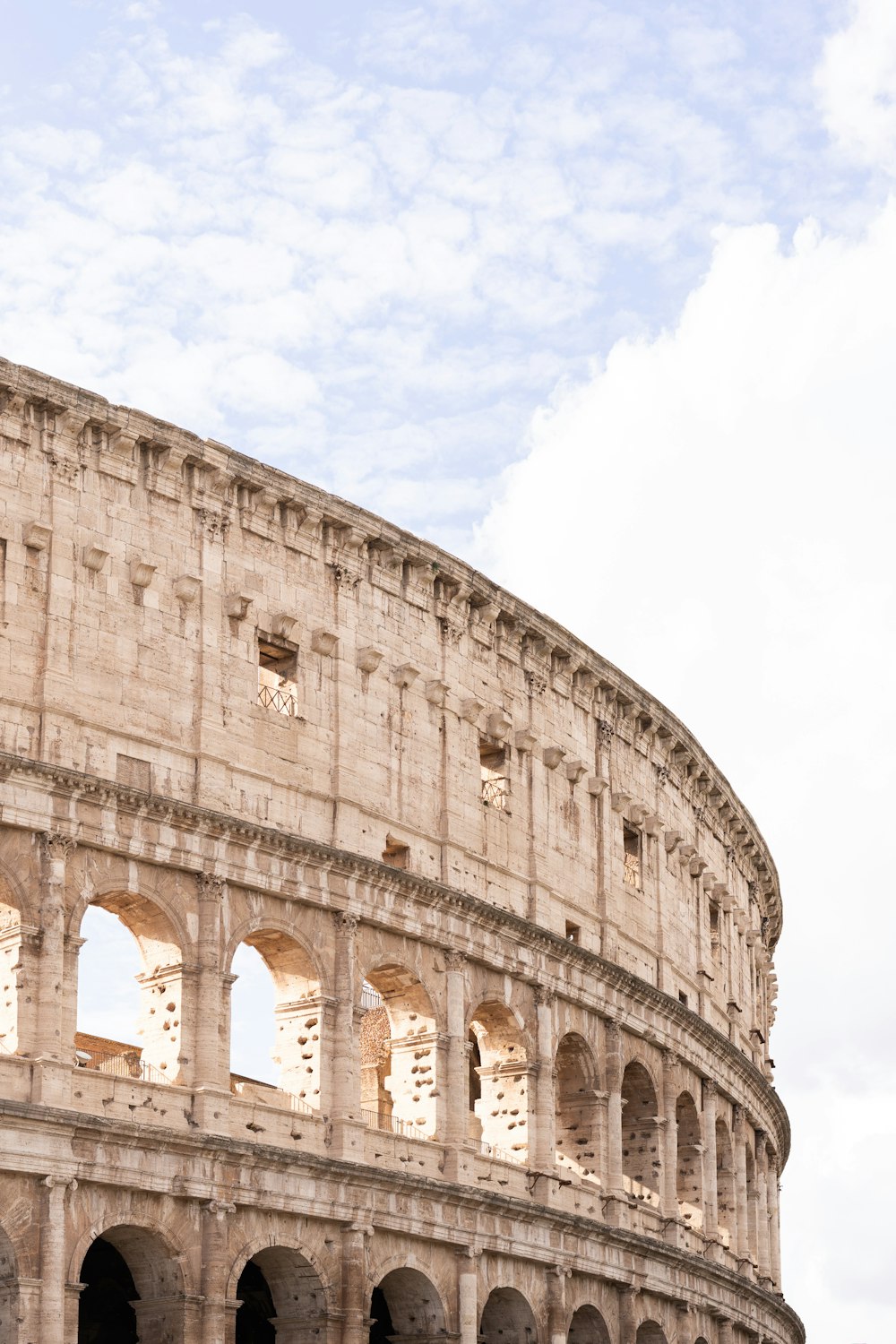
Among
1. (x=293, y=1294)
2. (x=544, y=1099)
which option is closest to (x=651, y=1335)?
(x=544, y=1099)

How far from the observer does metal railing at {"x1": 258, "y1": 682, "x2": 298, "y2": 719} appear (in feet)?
112

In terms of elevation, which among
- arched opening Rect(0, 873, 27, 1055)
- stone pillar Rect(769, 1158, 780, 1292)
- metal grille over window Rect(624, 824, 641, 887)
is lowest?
stone pillar Rect(769, 1158, 780, 1292)

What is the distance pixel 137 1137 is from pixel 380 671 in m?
9.00


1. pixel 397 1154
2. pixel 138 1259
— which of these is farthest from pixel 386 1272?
pixel 138 1259

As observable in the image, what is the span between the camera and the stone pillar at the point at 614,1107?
38938mm

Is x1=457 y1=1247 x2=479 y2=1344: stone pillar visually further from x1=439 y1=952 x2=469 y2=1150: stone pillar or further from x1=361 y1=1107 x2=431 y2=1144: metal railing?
x1=361 y1=1107 x2=431 y2=1144: metal railing

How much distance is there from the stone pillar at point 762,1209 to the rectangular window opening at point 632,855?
8.65m

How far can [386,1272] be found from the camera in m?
33.2

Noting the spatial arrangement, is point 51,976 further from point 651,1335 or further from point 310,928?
point 651,1335

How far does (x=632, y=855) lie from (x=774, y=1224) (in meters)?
11.1

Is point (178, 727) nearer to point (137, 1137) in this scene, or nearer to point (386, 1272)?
point (137, 1137)

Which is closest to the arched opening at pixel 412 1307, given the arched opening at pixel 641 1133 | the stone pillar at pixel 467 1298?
the stone pillar at pixel 467 1298

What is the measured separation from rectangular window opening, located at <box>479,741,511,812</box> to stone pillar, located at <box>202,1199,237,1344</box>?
31.2 feet

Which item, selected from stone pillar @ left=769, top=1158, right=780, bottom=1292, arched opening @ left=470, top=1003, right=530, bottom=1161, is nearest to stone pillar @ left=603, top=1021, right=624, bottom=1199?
arched opening @ left=470, top=1003, right=530, bottom=1161
